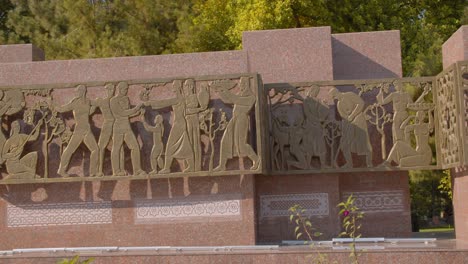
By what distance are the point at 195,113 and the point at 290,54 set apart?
2.51 m

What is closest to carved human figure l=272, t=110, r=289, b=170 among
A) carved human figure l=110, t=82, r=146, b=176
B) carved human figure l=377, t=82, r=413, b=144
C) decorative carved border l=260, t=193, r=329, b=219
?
decorative carved border l=260, t=193, r=329, b=219

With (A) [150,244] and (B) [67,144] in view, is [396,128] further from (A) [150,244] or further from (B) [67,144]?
(B) [67,144]

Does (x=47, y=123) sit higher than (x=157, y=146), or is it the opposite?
(x=47, y=123)

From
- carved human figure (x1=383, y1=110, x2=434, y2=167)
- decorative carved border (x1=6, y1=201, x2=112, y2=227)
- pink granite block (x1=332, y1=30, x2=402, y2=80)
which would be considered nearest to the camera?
decorative carved border (x1=6, y1=201, x2=112, y2=227)

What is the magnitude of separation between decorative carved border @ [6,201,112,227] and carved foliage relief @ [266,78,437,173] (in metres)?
3.02

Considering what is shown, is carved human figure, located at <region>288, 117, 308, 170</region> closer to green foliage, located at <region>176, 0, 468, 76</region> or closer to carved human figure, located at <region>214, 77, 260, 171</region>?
carved human figure, located at <region>214, 77, 260, 171</region>

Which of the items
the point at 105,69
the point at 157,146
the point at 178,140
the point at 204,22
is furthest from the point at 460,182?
the point at 204,22

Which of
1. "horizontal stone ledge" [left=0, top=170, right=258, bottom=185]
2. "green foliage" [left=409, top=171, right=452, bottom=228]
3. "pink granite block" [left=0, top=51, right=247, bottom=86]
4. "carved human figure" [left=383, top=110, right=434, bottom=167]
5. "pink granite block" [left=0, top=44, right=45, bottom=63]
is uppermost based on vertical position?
"pink granite block" [left=0, top=44, right=45, bottom=63]

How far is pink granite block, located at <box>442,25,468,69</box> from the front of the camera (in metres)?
13.0

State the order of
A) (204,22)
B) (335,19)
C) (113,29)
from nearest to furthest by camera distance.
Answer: (335,19), (204,22), (113,29)

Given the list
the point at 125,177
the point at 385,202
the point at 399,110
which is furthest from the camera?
the point at 385,202

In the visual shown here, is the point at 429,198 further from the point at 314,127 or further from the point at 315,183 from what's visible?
the point at 314,127

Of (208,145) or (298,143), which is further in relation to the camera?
(298,143)

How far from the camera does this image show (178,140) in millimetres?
12766
